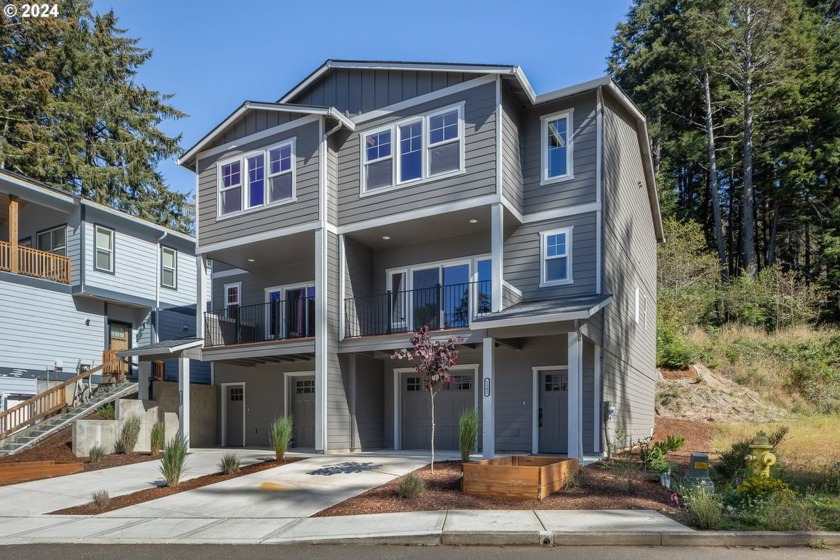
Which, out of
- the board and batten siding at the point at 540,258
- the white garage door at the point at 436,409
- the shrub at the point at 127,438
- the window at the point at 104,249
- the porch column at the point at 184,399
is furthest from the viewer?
the window at the point at 104,249

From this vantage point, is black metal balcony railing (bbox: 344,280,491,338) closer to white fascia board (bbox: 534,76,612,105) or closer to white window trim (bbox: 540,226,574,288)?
white window trim (bbox: 540,226,574,288)

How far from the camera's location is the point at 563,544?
23.7 feet

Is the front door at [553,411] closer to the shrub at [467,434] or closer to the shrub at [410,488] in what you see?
the shrub at [467,434]

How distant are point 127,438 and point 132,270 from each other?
26.9ft

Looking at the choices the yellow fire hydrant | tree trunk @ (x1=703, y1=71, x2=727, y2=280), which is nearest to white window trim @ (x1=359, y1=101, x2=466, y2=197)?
the yellow fire hydrant

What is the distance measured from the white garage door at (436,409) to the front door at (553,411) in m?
2.02

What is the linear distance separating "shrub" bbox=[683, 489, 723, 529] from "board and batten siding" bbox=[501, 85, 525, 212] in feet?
26.1

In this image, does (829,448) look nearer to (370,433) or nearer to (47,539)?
(370,433)

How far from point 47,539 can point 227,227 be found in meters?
10.5

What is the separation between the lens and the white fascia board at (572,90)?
564 inches

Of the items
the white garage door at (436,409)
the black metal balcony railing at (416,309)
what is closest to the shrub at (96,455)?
the black metal balcony railing at (416,309)

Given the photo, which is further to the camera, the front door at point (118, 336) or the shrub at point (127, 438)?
A: the front door at point (118, 336)

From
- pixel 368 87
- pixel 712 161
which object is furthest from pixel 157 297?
pixel 712 161

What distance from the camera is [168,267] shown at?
2433cm
